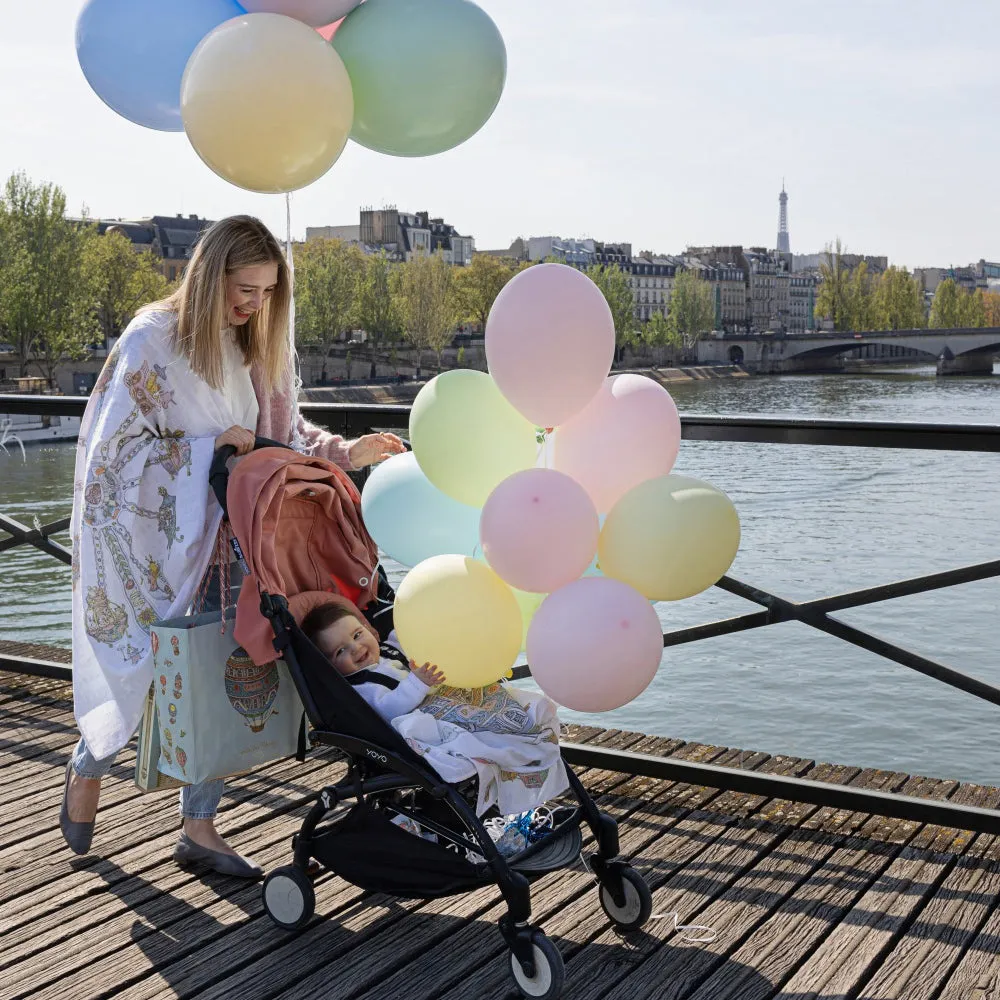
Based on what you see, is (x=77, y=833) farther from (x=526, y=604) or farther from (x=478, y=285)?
(x=478, y=285)

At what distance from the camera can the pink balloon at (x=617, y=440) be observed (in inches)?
100

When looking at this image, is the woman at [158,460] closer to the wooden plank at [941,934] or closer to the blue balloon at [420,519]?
the blue balloon at [420,519]

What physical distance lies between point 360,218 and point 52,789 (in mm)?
88419

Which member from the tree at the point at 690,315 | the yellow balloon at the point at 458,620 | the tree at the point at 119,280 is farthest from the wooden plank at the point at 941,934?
the tree at the point at 690,315

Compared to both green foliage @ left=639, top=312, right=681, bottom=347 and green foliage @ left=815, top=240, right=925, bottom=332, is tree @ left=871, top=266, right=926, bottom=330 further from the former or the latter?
green foliage @ left=639, top=312, right=681, bottom=347

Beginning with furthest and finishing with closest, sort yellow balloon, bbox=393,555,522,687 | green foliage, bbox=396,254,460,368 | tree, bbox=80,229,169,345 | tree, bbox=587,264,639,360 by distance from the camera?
tree, bbox=587,264,639,360 < green foliage, bbox=396,254,460,368 < tree, bbox=80,229,169,345 < yellow balloon, bbox=393,555,522,687

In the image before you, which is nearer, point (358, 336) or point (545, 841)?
point (545, 841)

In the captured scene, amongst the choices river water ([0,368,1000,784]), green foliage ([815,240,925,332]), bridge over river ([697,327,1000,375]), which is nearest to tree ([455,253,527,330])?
bridge over river ([697,327,1000,375])

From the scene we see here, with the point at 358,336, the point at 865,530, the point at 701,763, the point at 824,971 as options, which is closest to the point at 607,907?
the point at 824,971

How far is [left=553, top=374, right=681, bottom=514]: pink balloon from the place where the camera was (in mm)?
2543

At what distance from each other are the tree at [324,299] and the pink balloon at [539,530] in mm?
54997

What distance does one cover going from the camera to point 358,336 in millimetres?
71500

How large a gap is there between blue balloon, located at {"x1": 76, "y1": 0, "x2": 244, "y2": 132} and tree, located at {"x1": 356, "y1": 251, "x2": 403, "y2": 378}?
58196 mm

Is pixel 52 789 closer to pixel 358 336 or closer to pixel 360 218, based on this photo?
pixel 358 336
